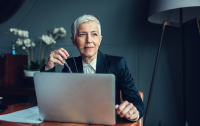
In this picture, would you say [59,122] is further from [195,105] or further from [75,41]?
[195,105]

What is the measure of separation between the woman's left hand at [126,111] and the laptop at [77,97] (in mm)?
72

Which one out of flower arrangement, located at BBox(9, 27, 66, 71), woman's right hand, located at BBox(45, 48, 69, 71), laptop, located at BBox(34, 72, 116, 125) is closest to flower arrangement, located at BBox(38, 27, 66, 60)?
flower arrangement, located at BBox(9, 27, 66, 71)

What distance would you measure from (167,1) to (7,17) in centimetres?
253

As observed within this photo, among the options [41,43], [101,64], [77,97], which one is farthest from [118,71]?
[41,43]

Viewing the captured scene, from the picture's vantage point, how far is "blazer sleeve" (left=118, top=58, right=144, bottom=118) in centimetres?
91

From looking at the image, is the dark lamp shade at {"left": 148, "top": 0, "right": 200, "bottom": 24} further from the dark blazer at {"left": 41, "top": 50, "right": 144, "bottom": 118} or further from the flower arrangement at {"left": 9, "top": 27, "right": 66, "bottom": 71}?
the flower arrangement at {"left": 9, "top": 27, "right": 66, "bottom": 71}

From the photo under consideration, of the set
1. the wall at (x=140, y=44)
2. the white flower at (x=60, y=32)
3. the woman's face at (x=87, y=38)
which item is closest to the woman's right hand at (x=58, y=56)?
the woman's face at (x=87, y=38)

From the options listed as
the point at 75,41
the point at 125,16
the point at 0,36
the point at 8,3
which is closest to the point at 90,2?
the point at 125,16

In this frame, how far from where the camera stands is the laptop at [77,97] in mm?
618

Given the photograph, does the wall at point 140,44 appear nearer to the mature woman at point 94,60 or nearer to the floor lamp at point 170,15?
the floor lamp at point 170,15

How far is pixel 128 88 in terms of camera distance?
1046mm

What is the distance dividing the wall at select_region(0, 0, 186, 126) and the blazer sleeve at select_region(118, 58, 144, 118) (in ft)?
2.68

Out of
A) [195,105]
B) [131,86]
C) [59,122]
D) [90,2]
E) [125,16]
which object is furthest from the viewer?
[90,2]

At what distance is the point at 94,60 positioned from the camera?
4.05ft
